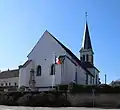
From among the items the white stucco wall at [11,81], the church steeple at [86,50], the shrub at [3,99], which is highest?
the church steeple at [86,50]

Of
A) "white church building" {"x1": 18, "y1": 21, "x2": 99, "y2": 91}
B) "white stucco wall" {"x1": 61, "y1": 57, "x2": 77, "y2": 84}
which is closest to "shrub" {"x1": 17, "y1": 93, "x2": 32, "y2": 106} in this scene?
"white church building" {"x1": 18, "y1": 21, "x2": 99, "y2": 91}

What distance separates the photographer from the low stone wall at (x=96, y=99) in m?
33.6

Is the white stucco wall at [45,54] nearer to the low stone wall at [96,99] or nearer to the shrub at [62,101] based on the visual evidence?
the shrub at [62,101]

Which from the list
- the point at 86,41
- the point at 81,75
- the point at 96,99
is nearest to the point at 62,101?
the point at 96,99

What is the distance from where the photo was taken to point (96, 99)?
34.3 metres

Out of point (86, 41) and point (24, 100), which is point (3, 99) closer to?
point (24, 100)

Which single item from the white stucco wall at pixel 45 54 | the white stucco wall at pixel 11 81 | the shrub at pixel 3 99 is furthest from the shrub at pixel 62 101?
the white stucco wall at pixel 11 81

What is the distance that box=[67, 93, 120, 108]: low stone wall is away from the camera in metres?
33.6

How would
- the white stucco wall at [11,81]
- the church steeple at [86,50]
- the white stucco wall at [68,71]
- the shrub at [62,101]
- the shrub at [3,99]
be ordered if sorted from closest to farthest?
the shrub at [62,101] → the shrub at [3,99] → the white stucco wall at [68,71] → the church steeple at [86,50] → the white stucco wall at [11,81]

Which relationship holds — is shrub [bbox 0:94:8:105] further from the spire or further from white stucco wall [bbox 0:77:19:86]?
the spire

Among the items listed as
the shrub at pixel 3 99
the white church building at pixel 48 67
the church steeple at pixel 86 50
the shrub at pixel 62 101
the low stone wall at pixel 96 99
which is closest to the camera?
the low stone wall at pixel 96 99

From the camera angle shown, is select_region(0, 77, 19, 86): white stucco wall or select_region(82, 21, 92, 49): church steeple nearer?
select_region(82, 21, 92, 49): church steeple

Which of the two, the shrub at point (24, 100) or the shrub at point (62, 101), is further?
the shrub at point (24, 100)

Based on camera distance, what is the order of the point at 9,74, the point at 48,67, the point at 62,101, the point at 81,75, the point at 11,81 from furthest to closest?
1. the point at 9,74
2. the point at 11,81
3. the point at 81,75
4. the point at 48,67
5. the point at 62,101
